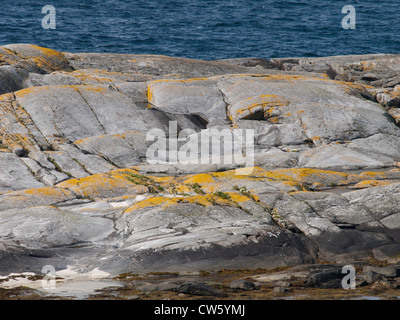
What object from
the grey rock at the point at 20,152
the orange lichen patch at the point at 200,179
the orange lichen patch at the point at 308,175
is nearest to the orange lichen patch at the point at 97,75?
the grey rock at the point at 20,152

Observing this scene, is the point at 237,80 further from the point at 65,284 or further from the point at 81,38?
the point at 81,38

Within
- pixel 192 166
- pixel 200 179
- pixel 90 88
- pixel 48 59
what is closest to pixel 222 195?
pixel 200 179

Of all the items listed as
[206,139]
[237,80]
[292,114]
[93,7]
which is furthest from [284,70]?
[93,7]

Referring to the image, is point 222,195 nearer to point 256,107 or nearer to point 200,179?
point 200,179

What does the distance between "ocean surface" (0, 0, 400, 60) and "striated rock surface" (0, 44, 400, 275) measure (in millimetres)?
15990

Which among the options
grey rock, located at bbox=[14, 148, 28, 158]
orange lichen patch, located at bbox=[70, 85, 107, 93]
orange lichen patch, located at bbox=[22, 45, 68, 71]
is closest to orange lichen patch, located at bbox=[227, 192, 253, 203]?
grey rock, located at bbox=[14, 148, 28, 158]

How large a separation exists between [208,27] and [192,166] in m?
36.6

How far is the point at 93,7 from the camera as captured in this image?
198 ft

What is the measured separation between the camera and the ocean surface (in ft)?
159

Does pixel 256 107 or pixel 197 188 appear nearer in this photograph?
pixel 197 188

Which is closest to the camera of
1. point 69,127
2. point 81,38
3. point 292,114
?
point 69,127

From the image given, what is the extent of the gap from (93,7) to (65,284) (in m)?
52.7

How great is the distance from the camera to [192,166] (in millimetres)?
21281

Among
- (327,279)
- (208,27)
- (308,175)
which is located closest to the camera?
(327,279)
